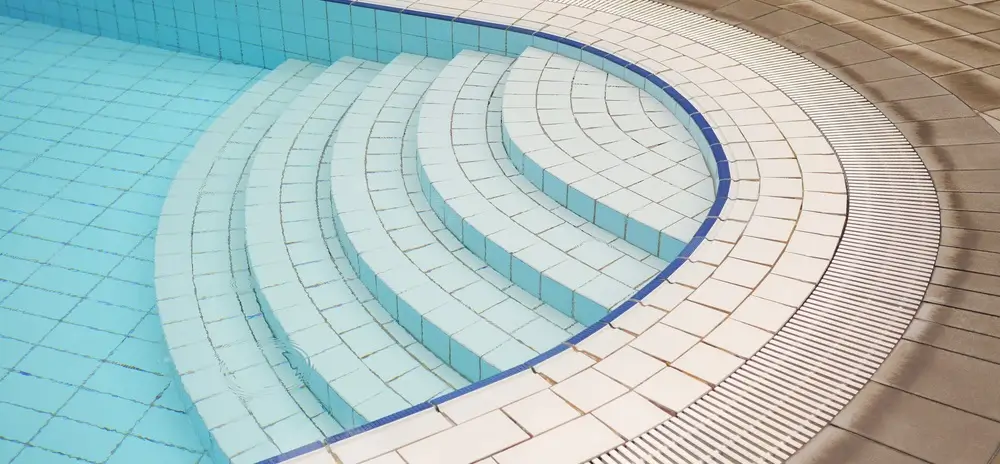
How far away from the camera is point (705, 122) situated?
5.39m

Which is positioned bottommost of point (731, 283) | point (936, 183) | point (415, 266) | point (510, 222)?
point (415, 266)

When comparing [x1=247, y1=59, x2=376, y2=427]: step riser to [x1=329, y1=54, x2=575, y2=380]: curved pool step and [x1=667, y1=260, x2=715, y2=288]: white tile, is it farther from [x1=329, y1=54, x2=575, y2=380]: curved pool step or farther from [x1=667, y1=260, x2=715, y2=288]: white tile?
[x1=667, y1=260, x2=715, y2=288]: white tile

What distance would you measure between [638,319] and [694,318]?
0.80ft

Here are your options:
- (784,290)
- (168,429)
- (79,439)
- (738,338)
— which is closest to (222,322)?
(168,429)

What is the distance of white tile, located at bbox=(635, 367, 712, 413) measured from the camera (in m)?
3.28

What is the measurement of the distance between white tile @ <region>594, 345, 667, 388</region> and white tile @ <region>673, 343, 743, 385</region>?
0.33 feet

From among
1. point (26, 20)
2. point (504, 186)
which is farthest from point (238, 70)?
point (504, 186)

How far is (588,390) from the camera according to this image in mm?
3387

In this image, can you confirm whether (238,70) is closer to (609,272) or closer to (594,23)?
(594,23)

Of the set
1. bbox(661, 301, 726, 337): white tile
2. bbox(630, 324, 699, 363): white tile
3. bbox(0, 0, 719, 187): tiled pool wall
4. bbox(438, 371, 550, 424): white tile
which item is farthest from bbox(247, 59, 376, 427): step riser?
bbox(0, 0, 719, 187): tiled pool wall

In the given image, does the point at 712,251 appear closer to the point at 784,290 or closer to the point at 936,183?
the point at 784,290

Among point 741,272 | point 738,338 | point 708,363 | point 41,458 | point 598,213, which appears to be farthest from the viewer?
point 598,213

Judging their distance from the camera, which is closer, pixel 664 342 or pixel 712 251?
pixel 664 342

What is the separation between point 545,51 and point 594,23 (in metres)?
0.58
